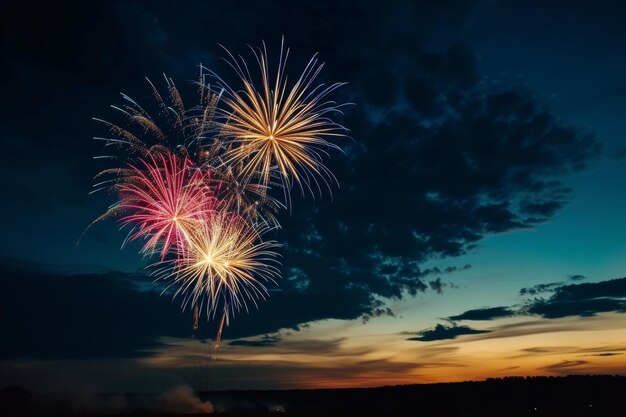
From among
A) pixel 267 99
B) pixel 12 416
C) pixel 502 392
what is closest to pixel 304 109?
pixel 267 99

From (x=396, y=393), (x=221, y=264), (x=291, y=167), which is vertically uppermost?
(x=291, y=167)

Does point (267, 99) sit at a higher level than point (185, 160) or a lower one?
higher

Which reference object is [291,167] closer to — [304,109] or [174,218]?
[304,109]

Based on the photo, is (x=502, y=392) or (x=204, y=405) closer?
(x=204, y=405)

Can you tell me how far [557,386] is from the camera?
18700 cm

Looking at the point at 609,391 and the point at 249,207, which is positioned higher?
the point at 249,207

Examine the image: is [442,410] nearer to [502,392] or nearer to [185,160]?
[185,160]

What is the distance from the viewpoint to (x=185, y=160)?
2819cm

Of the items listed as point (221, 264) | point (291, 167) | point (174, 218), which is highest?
point (291, 167)

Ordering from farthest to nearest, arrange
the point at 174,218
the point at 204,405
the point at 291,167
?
the point at 204,405
the point at 174,218
the point at 291,167

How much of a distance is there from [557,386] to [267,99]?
199905 millimetres

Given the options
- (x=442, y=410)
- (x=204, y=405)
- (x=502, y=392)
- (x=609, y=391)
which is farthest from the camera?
(x=502, y=392)

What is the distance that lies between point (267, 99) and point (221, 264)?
10160 millimetres

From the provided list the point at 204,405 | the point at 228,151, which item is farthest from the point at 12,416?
the point at 228,151
